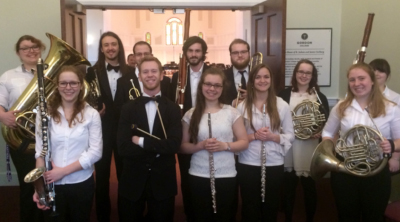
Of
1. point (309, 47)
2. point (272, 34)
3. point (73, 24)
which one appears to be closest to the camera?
point (73, 24)

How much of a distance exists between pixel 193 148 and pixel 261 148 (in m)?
0.48

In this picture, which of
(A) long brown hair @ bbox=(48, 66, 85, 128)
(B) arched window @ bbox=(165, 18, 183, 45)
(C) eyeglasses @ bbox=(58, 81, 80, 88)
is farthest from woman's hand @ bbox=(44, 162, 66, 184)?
(B) arched window @ bbox=(165, 18, 183, 45)

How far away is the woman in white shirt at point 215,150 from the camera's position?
7.88 ft

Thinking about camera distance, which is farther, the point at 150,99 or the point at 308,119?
the point at 308,119

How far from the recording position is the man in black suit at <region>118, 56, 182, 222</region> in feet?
7.53

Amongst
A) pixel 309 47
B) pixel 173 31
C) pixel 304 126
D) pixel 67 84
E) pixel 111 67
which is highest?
pixel 173 31

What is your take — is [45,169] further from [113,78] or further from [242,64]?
[242,64]

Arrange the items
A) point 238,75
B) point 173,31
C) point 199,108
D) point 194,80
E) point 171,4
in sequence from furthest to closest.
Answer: point 173,31 → point 171,4 → point 238,75 → point 194,80 → point 199,108

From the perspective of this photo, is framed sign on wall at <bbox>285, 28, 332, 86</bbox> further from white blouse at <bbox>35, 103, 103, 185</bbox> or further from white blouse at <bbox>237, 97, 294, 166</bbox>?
white blouse at <bbox>35, 103, 103, 185</bbox>

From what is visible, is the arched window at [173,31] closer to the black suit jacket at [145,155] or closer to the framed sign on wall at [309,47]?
the framed sign on wall at [309,47]

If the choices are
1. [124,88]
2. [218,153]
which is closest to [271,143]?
[218,153]

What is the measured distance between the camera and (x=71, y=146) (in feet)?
7.34

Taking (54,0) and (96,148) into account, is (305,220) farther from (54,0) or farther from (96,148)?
(54,0)

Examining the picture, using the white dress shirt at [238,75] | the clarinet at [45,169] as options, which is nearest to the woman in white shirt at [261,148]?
the white dress shirt at [238,75]
